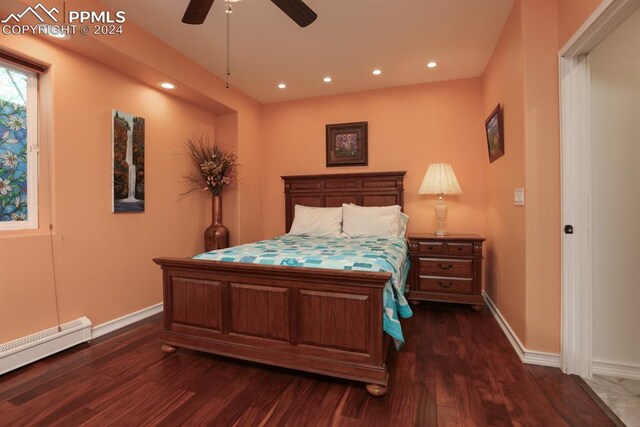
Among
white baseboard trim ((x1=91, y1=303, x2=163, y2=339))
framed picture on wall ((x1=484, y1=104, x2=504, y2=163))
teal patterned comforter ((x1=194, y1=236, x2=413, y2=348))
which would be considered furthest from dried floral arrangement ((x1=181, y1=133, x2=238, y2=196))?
framed picture on wall ((x1=484, y1=104, x2=504, y2=163))

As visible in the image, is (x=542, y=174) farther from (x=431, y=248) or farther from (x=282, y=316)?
(x=282, y=316)

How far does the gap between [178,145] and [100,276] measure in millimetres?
1616

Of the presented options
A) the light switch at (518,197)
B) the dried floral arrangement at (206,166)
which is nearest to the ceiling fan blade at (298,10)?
the light switch at (518,197)

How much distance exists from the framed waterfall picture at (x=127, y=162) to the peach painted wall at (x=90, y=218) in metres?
0.06

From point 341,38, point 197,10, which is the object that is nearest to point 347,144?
point 341,38

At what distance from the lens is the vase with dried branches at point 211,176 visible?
11.9 ft

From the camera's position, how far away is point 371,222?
3.41 metres

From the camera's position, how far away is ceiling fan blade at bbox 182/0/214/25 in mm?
1738

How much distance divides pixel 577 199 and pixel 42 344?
3822 millimetres

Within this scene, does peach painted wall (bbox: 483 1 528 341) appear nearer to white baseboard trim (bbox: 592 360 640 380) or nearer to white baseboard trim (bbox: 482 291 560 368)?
white baseboard trim (bbox: 482 291 560 368)

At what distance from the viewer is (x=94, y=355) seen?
2.23 metres

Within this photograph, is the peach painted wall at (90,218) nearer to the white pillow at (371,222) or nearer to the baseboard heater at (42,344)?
the baseboard heater at (42,344)

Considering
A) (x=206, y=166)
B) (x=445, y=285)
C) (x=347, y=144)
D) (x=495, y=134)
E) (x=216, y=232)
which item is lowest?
(x=445, y=285)

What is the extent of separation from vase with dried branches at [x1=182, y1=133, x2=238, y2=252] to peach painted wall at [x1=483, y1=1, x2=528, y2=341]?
3.03 m
